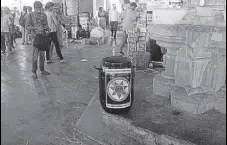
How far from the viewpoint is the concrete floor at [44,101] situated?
3.33 m

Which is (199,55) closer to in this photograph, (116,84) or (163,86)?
(163,86)

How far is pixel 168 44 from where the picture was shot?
142 inches

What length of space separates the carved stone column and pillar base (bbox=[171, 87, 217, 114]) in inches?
14.0

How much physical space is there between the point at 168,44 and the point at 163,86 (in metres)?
0.66

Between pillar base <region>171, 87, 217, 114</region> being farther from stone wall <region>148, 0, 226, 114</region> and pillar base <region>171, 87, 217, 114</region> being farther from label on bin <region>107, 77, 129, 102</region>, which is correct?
label on bin <region>107, 77, 129, 102</region>

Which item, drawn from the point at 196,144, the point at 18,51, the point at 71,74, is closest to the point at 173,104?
the point at 196,144

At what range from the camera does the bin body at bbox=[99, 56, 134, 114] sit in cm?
298

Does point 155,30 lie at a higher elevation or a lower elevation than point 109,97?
higher

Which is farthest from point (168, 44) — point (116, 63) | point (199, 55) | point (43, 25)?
point (43, 25)

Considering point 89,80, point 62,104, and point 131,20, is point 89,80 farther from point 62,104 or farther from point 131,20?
point 131,20

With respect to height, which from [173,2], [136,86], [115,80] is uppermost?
[173,2]

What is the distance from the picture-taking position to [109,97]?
10.1 feet

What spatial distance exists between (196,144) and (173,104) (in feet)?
3.03

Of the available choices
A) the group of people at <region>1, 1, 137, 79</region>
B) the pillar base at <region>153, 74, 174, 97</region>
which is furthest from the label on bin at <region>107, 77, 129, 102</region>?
the group of people at <region>1, 1, 137, 79</region>
